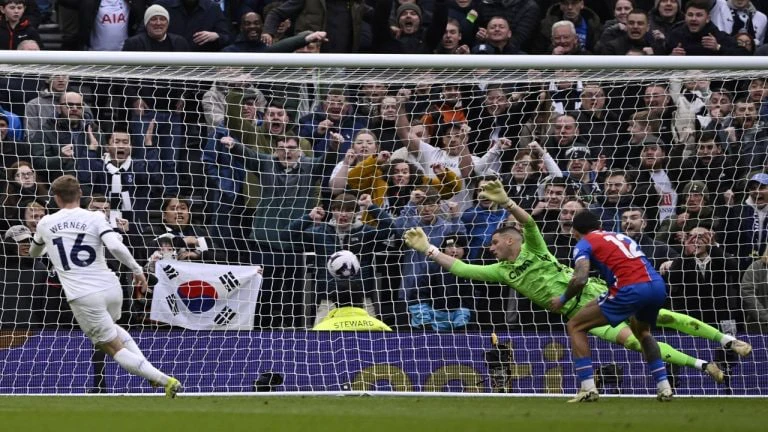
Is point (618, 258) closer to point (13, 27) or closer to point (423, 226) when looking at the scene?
point (423, 226)

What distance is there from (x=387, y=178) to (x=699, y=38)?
4.74 metres

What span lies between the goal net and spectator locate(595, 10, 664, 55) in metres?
1.92

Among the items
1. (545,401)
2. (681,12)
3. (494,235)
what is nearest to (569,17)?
(681,12)

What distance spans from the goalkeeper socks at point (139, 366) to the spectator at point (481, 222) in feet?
10.4

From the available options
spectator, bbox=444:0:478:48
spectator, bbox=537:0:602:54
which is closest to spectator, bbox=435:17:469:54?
spectator, bbox=444:0:478:48

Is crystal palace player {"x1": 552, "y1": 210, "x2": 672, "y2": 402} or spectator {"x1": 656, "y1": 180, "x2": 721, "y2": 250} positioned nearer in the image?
crystal palace player {"x1": 552, "y1": 210, "x2": 672, "y2": 402}

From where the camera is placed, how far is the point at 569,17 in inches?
585

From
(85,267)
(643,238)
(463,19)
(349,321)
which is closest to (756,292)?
(643,238)

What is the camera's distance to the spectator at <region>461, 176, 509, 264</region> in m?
12.0

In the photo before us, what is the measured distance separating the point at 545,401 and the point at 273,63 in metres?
3.55

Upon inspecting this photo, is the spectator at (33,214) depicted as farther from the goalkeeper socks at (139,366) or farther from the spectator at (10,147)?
the goalkeeper socks at (139,366)

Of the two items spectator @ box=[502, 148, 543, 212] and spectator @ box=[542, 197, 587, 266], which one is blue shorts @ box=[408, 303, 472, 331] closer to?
spectator @ box=[542, 197, 587, 266]

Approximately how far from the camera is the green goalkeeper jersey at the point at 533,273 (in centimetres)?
1106

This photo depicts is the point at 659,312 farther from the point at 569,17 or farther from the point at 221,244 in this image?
the point at 569,17
